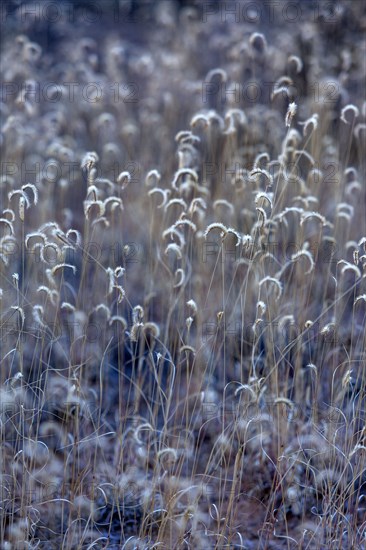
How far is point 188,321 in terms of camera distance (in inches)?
92.7

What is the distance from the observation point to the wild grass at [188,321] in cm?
249

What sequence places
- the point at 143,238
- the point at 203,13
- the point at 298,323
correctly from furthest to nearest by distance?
1. the point at 203,13
2. the point at 143,238
3. the point at 298,323

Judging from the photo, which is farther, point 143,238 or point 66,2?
point 66,2

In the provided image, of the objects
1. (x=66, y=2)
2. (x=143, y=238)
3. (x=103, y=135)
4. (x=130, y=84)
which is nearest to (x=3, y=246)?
(x=143, y=238)

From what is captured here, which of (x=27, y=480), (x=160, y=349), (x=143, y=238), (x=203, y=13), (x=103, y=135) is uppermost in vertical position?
(x=203, y=13)

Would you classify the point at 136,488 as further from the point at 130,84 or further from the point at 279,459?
the point at 130,84

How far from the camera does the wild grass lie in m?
2.49

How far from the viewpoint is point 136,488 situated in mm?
2754

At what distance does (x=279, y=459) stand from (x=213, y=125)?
2.68 m

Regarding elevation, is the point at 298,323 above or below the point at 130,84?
below

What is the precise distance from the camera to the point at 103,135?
208 inches

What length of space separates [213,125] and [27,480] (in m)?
2.74

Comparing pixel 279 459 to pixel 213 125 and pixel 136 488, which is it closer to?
pixel 136 488

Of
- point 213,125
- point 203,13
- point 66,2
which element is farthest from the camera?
point 66,2
